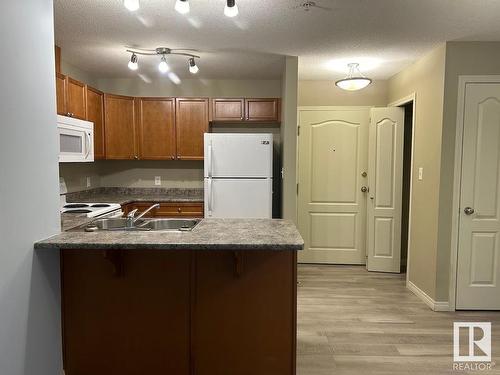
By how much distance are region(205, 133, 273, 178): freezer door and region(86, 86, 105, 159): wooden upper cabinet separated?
1.28 m

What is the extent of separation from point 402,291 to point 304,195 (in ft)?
5.23

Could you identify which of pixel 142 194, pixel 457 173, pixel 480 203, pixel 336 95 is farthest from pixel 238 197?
pixel 480 203

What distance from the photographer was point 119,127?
4.31 metres

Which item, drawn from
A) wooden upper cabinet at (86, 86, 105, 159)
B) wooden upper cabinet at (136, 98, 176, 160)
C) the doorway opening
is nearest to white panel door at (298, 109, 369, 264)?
the doorway opening

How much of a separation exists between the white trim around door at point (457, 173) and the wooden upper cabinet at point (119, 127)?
3.50 m

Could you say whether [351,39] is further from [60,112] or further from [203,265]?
[60,112]

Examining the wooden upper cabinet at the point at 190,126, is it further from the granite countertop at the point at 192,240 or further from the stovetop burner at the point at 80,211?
the granite countertop at the point at 192,240

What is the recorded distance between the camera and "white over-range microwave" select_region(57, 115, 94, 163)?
305 centimetres

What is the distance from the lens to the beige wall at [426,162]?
318 centimetres

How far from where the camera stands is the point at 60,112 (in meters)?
3.19

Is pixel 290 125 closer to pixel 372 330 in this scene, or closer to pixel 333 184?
pixel 333 184

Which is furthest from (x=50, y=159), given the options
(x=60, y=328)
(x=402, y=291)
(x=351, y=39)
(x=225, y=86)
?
(x=402, y=291)

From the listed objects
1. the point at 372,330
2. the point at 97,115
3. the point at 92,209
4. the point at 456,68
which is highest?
the point at 456,68

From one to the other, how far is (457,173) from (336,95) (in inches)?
75.9
